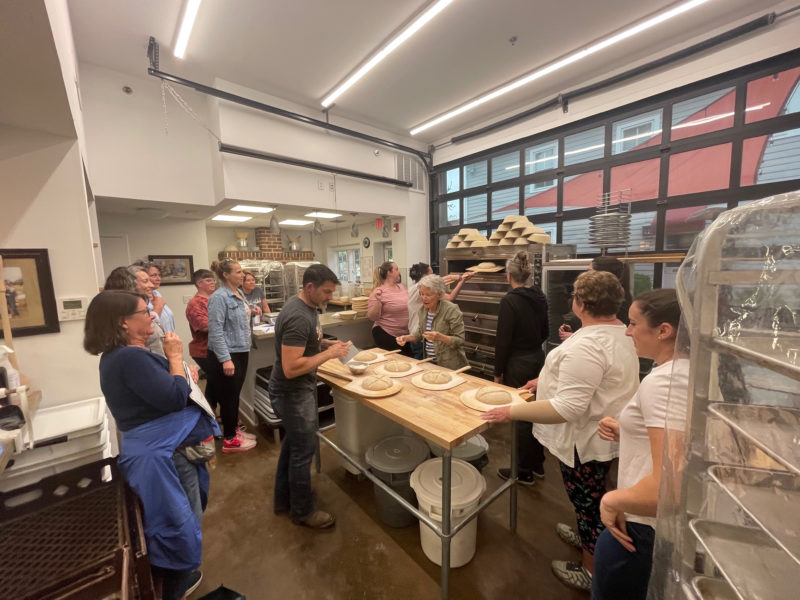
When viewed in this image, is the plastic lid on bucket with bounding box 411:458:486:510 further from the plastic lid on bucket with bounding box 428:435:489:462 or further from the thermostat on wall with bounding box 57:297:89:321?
the thermostat on wall with bounding box 57:297:89:321

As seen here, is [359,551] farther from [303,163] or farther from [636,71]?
[636,71]

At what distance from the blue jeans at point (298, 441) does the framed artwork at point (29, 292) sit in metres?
1.50

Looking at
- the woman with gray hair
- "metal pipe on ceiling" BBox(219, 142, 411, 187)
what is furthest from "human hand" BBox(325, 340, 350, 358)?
"metal pipe on ceiling" BBox(219, 142, 411, 187)

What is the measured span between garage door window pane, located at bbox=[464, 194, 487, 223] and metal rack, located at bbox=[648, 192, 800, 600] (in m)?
5.19

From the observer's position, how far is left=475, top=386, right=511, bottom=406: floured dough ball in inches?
70.2

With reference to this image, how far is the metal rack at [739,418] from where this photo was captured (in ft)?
1.49

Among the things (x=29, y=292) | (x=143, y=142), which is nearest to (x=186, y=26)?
(x=143, y=142)

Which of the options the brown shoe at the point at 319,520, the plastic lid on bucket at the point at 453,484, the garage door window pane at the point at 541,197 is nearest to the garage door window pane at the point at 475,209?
the garage door window pane at the point at 541,197

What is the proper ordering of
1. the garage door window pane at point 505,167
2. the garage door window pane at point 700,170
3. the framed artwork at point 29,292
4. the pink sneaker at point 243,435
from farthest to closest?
the garage door window pane at point 505,167, the garage door window pane at point 700,170, the pink sneaker at point 243,435, the framed artwork at point 29,292

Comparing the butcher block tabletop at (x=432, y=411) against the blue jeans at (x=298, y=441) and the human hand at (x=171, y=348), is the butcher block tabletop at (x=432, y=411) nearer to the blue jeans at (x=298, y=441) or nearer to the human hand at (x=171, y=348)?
the blue jeans at (x=298, y=441)

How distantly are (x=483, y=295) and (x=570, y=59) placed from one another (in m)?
2.79

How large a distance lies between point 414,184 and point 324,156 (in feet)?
6.02

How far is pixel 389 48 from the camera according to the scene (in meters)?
3.33

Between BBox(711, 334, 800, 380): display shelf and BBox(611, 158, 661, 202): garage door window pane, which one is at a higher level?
BBox(611, 158, 661, 202): garage door window pane
